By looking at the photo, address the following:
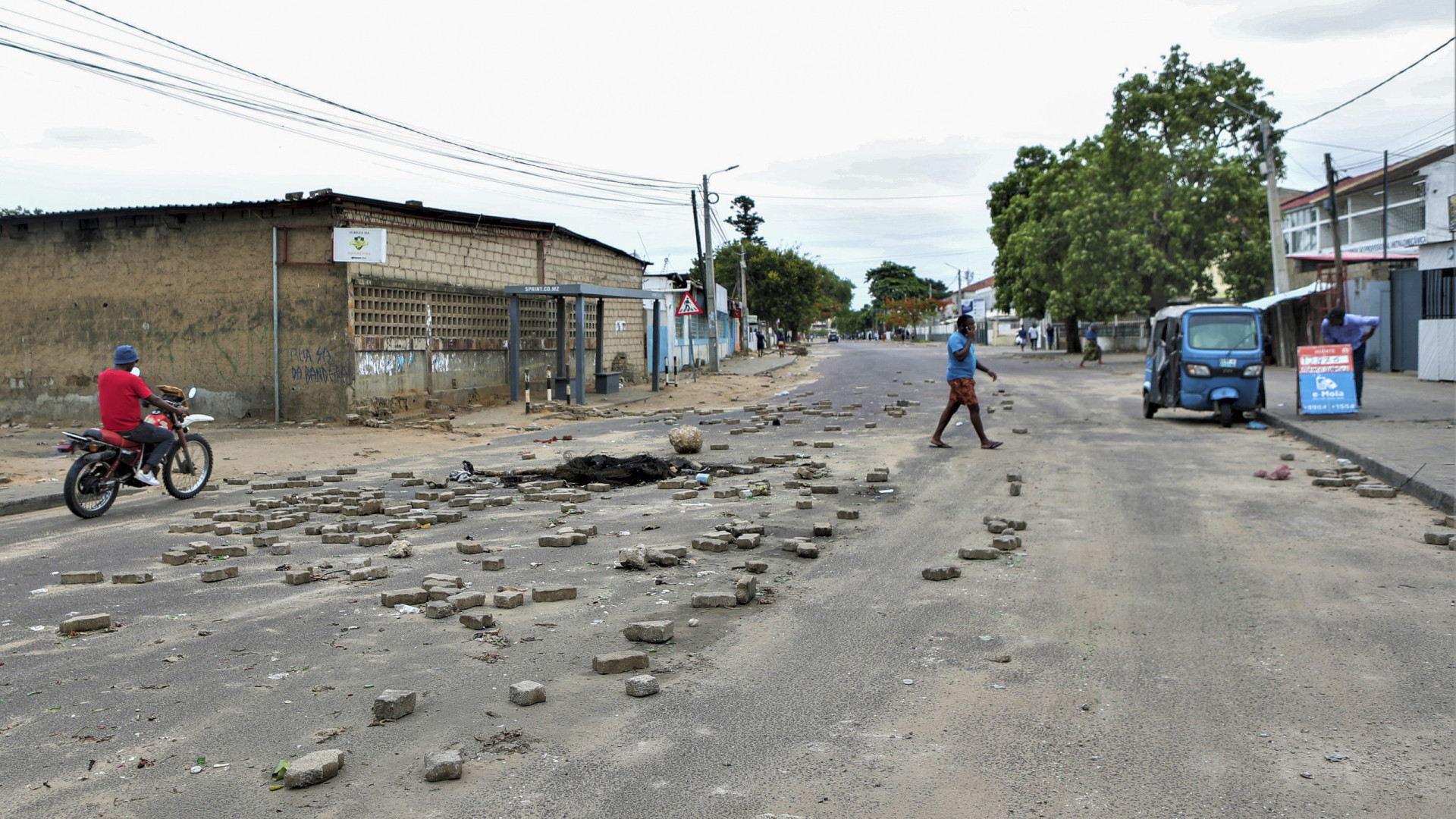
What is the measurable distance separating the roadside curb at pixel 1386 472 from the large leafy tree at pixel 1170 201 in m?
25.6

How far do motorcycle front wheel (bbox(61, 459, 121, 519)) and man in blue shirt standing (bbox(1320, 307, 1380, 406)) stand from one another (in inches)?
649

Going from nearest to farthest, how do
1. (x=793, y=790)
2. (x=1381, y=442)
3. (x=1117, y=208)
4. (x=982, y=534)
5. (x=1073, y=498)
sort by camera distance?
(x=793, y=790) → (x=982, y=534) → (x=1073, y=498) → (x=1381, y=442) → (x=1117, y=208)

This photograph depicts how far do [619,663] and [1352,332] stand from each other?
15430mm

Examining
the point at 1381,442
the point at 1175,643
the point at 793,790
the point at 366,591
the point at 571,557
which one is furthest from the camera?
the point at 1381,442

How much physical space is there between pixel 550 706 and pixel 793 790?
1.23 m

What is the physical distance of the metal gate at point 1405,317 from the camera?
25.0 metres

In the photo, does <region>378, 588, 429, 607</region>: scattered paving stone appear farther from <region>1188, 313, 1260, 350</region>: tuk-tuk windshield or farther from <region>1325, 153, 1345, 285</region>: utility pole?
<region>1325, 153, 1345, 285</region>: utility pole

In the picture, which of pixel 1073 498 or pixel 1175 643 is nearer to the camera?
pixel 1175 643

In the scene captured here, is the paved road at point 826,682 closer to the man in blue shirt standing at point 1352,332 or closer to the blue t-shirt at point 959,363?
the blue t-shirt at point 959,363

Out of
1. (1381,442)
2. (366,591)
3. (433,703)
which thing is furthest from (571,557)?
(1381,442)

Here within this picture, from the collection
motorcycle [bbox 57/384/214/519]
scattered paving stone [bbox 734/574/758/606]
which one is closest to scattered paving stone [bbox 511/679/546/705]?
scattered paving stone [bbox 734/574/758/606]

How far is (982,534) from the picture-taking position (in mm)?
7500

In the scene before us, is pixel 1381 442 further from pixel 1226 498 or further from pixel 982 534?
pixel 982 534

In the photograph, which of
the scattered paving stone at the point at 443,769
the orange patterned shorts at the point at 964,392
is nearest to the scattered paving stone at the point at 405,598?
the scattered paving stone at the point at 443,769
